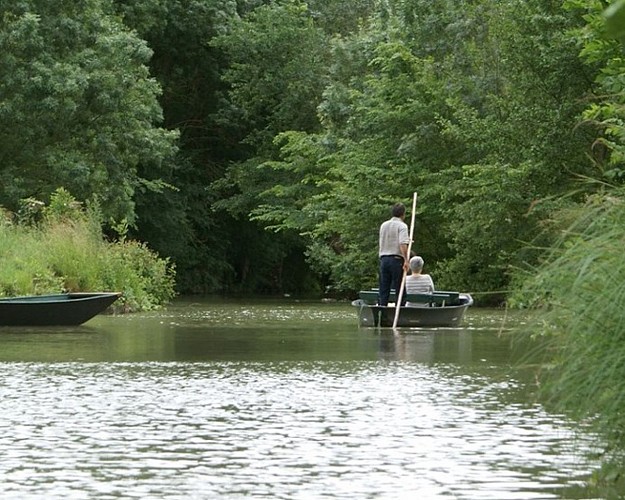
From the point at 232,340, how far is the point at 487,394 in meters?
Result: 8.67

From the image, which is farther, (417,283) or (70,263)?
(70,263)

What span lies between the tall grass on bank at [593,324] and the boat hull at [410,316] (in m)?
16.8

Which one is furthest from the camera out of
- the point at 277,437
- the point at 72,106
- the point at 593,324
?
the point at 72,106

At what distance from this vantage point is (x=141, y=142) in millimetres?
53406

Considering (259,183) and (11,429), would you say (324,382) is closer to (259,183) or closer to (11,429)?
(11,429)

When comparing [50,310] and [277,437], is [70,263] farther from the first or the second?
[277,437]

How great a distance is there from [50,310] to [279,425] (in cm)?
1399

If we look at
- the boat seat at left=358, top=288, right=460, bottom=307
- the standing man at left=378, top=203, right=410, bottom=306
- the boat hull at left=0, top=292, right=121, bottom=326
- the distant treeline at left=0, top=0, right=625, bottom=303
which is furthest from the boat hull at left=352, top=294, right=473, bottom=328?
the boat hull at left=0, top=292, right=121, bottom=326

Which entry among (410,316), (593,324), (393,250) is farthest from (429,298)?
(593,324)

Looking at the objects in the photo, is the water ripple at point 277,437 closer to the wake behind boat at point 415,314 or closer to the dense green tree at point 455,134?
the wake behind boat at point 415,314

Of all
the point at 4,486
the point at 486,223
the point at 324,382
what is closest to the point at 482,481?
the point at 4,486

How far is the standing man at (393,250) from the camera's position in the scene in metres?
25.8

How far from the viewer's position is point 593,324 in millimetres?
7953

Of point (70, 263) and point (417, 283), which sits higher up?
point (70, 263)
